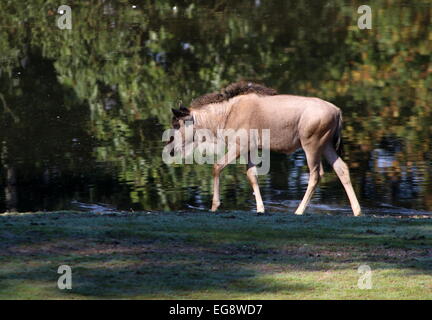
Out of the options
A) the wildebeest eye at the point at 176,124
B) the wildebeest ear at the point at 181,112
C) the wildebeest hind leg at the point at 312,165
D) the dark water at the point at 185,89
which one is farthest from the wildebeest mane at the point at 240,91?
the dark water at the point at 185,89

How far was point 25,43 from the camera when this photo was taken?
26312 millimetres

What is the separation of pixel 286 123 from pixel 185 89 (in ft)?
29.0

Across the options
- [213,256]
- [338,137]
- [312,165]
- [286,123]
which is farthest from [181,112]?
[213,256]

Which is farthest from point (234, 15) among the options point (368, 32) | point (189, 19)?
point (368, 32)

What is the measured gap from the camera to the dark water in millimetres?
15853

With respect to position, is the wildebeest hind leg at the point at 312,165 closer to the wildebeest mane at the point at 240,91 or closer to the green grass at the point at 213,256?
the wildebeest mane at the point at 240,91

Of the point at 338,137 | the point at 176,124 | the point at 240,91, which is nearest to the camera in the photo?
the point at 338,137

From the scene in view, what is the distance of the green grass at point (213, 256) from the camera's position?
8.32m

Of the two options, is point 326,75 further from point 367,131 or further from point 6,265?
point 6,265

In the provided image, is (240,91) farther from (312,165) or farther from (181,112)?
(312,165)

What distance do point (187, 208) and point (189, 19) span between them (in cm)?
1356

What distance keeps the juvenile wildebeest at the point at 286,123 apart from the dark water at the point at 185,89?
135cm

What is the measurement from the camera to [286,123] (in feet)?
42.5

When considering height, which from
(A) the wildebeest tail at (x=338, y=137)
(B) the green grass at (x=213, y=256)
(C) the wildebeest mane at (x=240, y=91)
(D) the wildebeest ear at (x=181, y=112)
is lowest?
(B) the green grass at (x=213, y=256)
